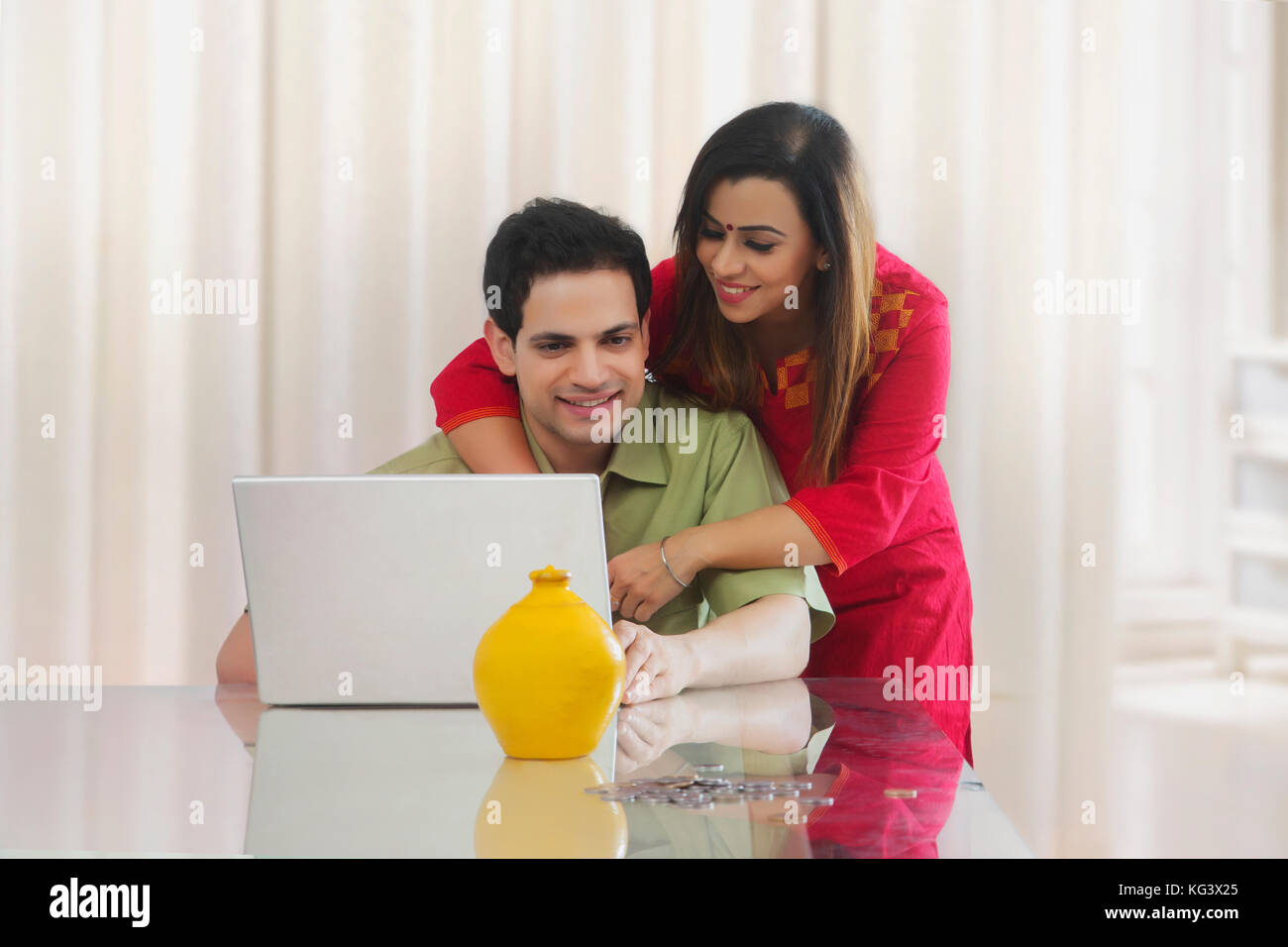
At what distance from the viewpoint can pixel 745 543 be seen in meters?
1.43

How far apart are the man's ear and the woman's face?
0.93 feet

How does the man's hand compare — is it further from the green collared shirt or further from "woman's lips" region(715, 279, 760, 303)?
"woman's lips" region(715, 279, 760, 303)

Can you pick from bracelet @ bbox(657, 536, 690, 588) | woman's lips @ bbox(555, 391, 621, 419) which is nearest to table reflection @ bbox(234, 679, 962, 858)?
bracelet @ bbox(657, 536, 690, 588)

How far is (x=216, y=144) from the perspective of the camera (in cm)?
258

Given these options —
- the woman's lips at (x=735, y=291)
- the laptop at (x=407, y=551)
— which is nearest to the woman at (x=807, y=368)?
the woman's lips at (x=735, y=291)

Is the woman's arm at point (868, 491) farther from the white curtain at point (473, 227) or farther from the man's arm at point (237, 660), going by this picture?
the white curtain at point (473, 227)

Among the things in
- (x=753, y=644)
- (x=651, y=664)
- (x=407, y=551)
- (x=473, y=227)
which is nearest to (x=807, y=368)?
(x=753, y=644)

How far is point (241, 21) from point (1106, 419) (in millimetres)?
1996

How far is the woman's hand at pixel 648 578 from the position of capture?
1.40 metres

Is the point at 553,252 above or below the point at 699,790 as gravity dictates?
above

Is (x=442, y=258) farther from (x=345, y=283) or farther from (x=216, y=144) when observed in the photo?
(x=216, y=144)

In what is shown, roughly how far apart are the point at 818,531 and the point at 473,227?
4.43 ft

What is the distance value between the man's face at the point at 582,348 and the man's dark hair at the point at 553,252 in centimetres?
1

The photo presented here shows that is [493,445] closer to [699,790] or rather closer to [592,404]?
[592,404]
